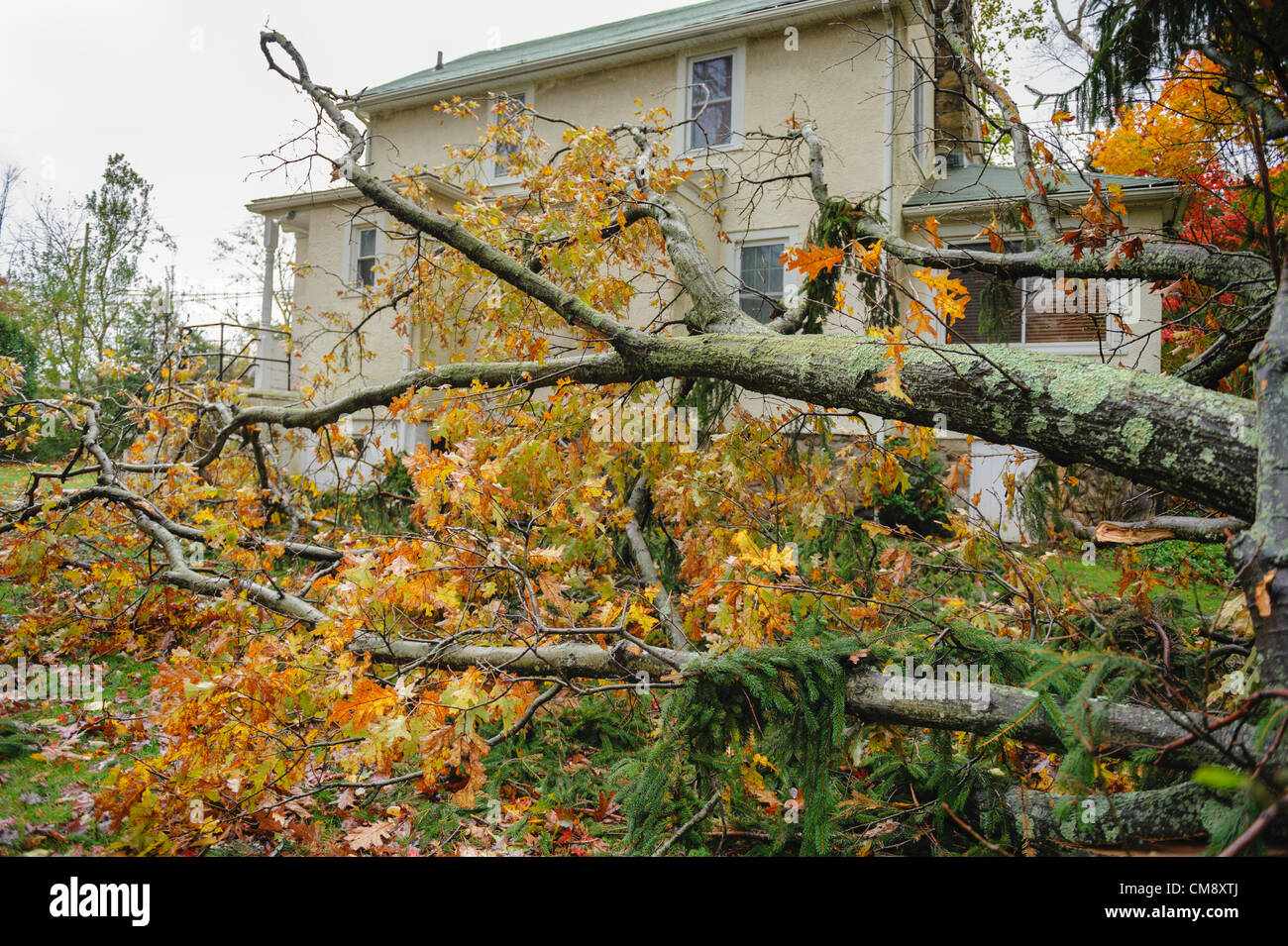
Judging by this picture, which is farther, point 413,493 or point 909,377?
point 413,493

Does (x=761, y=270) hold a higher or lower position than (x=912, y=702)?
higher

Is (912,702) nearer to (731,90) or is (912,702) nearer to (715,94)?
(731,90)

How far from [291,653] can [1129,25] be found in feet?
19.3

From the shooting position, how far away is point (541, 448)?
4.31 meters

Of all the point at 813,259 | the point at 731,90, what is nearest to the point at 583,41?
the point at 731,90

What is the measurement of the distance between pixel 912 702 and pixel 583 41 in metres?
14.4

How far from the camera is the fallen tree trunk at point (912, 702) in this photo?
197 centimetres

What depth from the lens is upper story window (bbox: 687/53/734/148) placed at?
11562 millimetres

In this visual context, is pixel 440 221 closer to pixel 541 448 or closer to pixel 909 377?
pixel 541 448

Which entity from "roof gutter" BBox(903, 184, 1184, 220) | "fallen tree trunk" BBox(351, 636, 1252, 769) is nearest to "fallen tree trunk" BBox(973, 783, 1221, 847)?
"fallen tree trunk" BBox(351, 636, 1252, 769)

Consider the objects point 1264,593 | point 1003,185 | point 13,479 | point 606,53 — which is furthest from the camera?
point 606,53

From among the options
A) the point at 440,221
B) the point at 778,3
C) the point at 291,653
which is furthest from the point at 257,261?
the point at 291,653

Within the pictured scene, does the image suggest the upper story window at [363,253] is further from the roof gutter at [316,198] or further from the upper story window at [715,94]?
the upper story window at [715,94]

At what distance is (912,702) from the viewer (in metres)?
2.40
